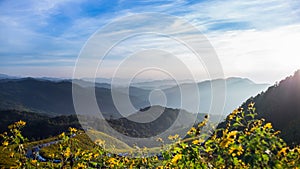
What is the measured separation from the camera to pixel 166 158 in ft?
16.5

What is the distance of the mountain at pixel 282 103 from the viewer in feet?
262

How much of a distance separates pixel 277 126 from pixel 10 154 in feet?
262

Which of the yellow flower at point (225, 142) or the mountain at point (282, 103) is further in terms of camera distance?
the mountain at point (282, 103)

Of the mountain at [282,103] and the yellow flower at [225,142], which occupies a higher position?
the yellow flower at [225,142]

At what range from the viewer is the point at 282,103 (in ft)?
288

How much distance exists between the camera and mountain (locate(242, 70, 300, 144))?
262 feet

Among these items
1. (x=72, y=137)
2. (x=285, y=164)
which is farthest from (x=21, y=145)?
(x=285, y=164)

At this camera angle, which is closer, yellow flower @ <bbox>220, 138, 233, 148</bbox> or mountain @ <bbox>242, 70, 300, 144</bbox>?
yellow flower @ <bbox>220, 138, 233, 148</bbox>

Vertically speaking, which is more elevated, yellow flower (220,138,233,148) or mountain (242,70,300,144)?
yellow flower (220,138,233,148)

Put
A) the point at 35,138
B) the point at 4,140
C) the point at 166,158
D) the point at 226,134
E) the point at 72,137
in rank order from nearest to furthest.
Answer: the point at 226,134 < the point at 166,158 < the point at 4,140 < the point at 72,137 < the point at 35,138

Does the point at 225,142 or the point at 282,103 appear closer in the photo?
the point at 225,142

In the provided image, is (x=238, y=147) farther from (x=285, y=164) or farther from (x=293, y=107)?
(x=293, y=107)

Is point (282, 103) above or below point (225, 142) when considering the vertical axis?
below

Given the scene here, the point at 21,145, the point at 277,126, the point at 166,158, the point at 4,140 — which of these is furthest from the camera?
the point at 277,126
